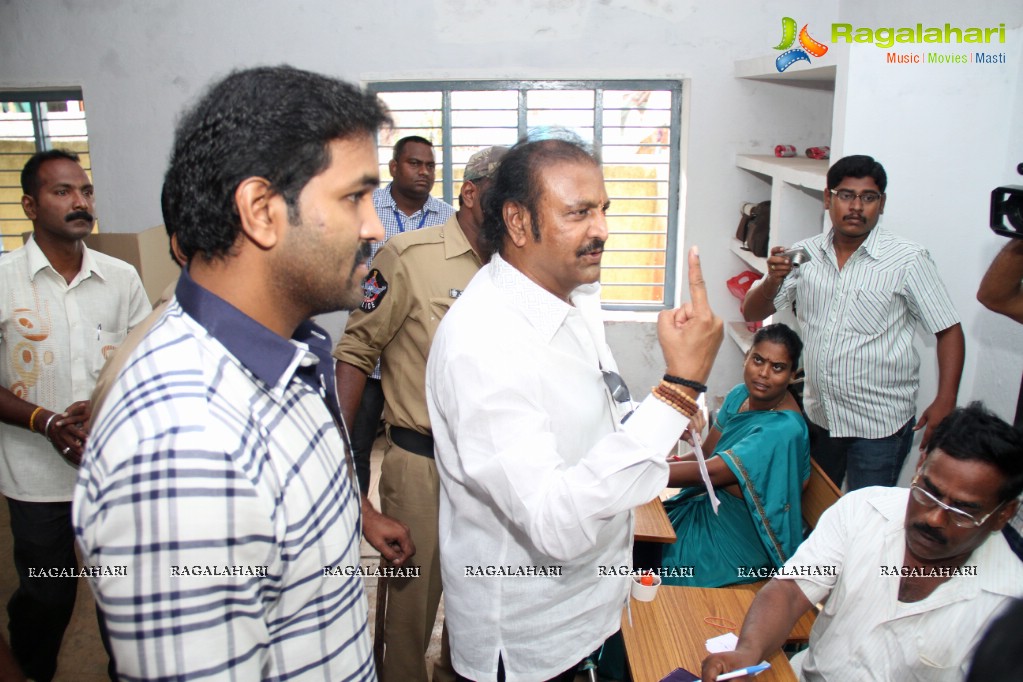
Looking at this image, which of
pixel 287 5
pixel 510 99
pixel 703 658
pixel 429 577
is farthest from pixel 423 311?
pixel 287 5

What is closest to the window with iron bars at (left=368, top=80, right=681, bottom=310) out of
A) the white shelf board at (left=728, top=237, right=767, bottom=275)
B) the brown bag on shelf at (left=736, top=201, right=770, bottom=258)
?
the white shelf board at (left=728, top=237, right=767, bottom=275)

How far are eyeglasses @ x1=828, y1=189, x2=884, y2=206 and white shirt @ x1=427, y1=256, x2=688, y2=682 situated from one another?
55.2 inches

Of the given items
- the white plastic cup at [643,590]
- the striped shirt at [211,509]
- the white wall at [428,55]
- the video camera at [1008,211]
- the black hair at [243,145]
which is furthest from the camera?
the white wall at [428,55]

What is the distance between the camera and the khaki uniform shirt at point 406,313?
1.91m

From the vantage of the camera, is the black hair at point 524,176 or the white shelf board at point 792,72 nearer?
the black hair at point 524,176

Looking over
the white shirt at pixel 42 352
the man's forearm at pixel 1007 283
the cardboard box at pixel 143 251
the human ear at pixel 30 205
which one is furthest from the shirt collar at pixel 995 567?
the cardboard box at pixel 143 251

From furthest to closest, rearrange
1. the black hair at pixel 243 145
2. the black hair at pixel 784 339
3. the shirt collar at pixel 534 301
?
the black hair at pixel 784 339 < the shirt collar at pixel 534 301 < the black hair at pixel 243 145

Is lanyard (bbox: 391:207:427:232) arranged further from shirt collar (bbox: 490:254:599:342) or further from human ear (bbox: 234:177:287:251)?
human ear (bbox: 234:177:287:251)

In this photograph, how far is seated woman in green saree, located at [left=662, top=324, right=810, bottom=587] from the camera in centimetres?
202

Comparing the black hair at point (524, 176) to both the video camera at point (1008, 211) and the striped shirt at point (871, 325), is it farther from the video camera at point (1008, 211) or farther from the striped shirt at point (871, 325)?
the striped shirt at point (871, 325)

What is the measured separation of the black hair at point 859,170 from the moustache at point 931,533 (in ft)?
4.64

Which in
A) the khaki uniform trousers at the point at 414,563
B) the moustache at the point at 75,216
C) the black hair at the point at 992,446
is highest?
the moustache at the point at 75,216

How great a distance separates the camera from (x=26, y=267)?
2025mm

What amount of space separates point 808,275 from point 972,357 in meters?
0.70
